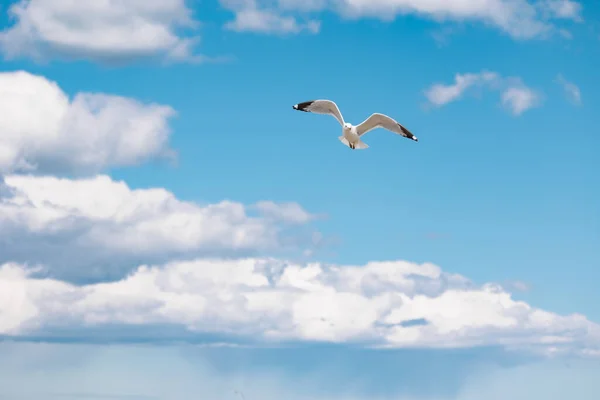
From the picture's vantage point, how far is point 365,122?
3561 inches

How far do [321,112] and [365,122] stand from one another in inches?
186

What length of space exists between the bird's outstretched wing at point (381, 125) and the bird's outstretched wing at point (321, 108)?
8.17 ft

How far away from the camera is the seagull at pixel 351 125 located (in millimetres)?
88562

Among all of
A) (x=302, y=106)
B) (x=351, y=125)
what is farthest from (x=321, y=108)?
(x=351, y=125)

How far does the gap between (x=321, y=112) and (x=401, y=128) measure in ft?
28.2

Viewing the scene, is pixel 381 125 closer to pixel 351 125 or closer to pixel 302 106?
pixel 351 125

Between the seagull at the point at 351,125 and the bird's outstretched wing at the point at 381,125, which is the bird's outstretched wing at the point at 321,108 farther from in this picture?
the bird's outstretched wing at the point at 381,125

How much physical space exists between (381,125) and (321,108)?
6848mm

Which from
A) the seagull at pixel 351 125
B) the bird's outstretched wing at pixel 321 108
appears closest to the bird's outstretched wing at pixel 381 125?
the seagull at pixel 351 125

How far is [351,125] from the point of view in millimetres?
87938

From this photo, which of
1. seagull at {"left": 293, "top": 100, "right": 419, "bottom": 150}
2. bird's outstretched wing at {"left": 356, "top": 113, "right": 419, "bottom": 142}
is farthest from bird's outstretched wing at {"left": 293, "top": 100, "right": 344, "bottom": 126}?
bird's outstretched wing at {"left": 356, "top": 113, "right": 419, "bottom": 142}

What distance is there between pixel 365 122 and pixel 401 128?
13.7 ft

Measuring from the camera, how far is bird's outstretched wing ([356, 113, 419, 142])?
3573 inches

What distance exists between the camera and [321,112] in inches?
3590
